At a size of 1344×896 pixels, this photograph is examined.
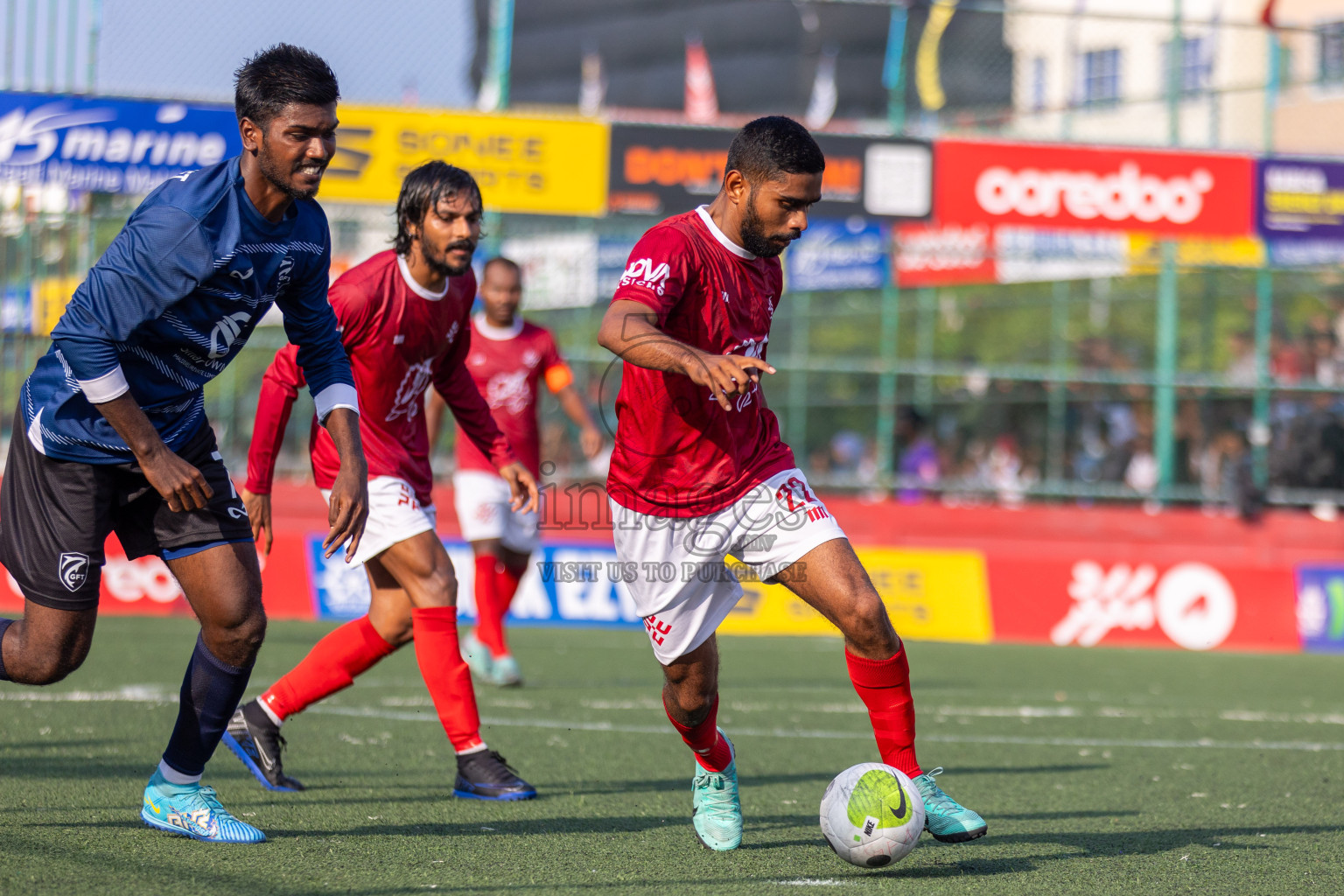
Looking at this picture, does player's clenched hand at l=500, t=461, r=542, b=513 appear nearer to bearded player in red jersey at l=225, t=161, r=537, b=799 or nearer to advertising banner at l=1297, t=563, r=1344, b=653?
bearded player in red jersey at l=225, t=161, r=537, b=799

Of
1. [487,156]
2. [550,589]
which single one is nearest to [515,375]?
[550,589]

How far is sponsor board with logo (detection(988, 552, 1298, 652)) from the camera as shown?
1209cm

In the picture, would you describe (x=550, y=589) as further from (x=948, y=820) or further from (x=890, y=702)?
(x=948, y=820)

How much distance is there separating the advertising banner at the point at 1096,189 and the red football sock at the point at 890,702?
975 centimetres

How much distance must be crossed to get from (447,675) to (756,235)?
6.76 ft

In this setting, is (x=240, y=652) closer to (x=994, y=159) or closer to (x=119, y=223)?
(x=119, y=223)

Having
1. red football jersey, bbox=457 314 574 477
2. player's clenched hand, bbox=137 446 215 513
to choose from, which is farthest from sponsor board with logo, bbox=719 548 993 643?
player's clenched hand, bbox=137 446 215 513

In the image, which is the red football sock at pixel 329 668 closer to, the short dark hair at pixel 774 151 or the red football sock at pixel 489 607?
the short dark hair at pixel 774 151

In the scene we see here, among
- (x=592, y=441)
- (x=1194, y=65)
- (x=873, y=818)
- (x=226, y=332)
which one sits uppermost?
(x=1194, y=65)

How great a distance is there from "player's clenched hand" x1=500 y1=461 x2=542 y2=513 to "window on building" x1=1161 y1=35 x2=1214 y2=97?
437 inches

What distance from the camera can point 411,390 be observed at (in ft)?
18.7

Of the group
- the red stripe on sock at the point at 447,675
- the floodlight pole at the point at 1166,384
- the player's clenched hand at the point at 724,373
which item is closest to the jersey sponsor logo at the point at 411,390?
the red stripe on sock at the point at 447,675

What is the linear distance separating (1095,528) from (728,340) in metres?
9.41

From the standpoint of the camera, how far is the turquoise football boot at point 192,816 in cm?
439
